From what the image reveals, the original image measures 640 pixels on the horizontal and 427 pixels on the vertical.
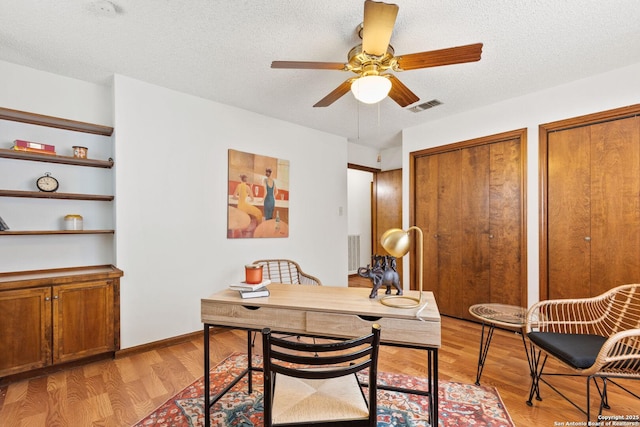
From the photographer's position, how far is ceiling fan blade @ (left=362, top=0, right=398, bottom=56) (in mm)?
1489

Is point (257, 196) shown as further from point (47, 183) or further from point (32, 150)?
point (32, 150)

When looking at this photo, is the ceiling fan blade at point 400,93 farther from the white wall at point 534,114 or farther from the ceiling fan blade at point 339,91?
the white wall at point 534,114

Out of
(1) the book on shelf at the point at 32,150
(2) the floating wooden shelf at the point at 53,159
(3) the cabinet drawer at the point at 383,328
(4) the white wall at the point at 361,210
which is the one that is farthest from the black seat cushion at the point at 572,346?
(4) the white wall at the point at 361,210

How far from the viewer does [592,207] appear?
2801 mm

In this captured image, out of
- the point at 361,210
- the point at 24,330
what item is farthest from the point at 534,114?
the point at 24,330

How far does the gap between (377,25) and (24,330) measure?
321 centimetres

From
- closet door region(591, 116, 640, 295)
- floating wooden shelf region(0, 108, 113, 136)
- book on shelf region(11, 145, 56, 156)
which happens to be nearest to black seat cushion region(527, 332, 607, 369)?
closet door region(591, 116, 640, 295)

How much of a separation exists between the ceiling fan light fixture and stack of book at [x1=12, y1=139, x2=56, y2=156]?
2.62 m

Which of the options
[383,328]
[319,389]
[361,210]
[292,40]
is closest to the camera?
[319,389]

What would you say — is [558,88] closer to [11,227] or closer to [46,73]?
[46,73]

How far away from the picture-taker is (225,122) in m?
3.46

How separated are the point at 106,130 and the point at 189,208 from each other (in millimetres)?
1020

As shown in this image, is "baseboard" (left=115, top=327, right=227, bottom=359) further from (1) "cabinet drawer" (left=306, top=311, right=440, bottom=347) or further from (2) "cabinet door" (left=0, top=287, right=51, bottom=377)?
(1) "cabinet drawer" (left=306, top=311, right=440, bottom=347)

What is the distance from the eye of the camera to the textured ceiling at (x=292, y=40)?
74.6 inches
